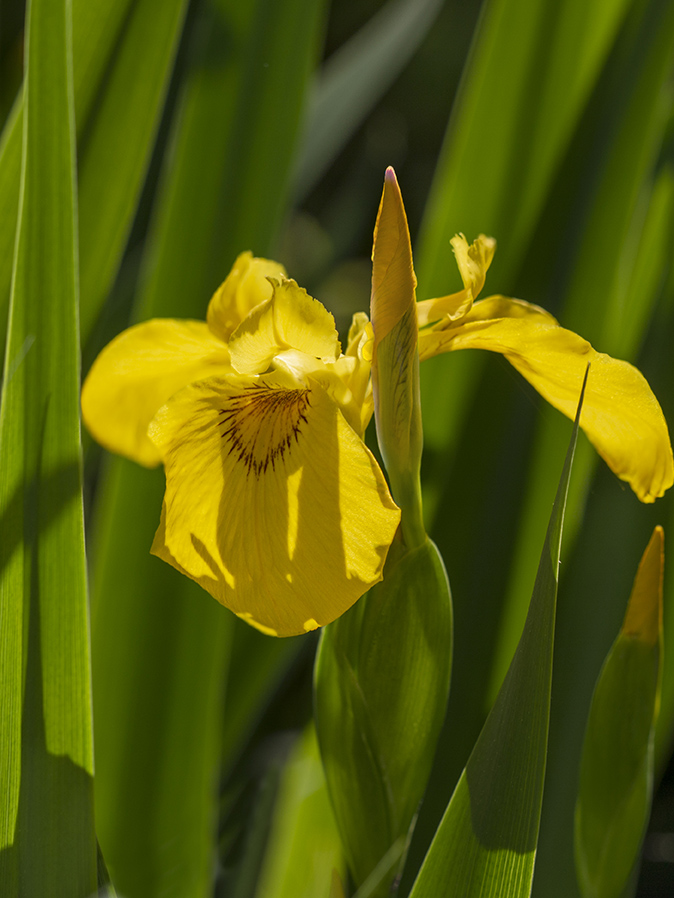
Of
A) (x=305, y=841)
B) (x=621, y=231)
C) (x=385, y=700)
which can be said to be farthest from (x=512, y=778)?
(x=621, y=231)

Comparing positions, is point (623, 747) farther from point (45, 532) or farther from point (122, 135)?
point (122, 135)

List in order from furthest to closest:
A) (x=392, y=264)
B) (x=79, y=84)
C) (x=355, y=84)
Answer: (x=355, y=84) < (x=79, y=84) < (x=392, y=264)

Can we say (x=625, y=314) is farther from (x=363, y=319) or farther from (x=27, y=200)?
(x=27, y=200)

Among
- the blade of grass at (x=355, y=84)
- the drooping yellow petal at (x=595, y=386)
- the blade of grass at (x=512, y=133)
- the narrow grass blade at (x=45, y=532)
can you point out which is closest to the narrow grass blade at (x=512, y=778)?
the drooping yellow petal at (x=595, y=386)

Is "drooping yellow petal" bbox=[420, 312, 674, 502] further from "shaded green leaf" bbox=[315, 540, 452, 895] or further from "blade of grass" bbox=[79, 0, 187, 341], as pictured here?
"blade of grass" bbox=[79, 0, 187, 341]

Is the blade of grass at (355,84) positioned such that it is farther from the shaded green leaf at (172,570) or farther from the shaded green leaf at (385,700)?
the shaded green leaf at (385,700)
